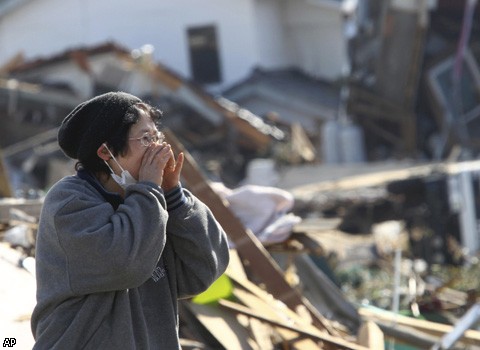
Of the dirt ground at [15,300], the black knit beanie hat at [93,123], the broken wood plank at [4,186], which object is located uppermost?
the black knit beanie hat at [93,123]

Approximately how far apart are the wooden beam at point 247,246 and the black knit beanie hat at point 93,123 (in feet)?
7.73

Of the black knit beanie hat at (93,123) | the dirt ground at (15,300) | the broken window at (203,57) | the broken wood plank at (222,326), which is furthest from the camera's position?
the broken window at (203,57)

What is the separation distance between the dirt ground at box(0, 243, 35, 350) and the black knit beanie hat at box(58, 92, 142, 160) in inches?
46.3

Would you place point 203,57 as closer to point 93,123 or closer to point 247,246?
point 247,246

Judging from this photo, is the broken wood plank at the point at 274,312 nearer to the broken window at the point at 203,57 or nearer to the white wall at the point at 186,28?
the white wall at the point at 186,28

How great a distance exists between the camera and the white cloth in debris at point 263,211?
5.75 metres

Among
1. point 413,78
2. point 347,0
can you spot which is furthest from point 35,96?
point 347,0

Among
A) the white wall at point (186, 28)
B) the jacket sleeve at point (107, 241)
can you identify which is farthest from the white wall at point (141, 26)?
the jacket sleeve at point (107, 241)

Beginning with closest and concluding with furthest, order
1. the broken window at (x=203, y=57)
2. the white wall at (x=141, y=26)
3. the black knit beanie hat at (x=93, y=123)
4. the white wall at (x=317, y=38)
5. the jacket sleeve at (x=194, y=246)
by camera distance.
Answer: the black knit beanie hat at (x=93, y=123) < the jacket sleeve at (x=194, y=246) < the white wall at (x=141, y=26) < the broken window at (x=203, y=57) < the white wall at (x=317, y=38)

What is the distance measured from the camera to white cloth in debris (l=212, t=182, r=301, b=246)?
18.9 feet

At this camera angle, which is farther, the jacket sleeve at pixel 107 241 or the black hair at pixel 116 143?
the black hair at pixel 116 143

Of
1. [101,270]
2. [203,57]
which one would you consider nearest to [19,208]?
[101,270]

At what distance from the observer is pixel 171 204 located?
123 inches

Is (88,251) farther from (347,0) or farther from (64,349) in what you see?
(347,0)
